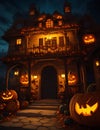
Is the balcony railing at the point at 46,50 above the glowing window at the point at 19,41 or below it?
below

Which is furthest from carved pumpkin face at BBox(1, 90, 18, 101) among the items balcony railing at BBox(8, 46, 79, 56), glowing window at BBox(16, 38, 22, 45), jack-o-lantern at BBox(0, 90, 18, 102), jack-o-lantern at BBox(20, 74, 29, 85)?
glowing window at BBox(16, 38, 22, 45)

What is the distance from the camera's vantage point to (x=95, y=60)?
11844 millimetres

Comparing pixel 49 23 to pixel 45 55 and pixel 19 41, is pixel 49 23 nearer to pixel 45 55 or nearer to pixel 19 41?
pixel 19 41

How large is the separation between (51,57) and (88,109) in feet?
26.9

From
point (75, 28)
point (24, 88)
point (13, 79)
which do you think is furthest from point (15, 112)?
point (75, 28)

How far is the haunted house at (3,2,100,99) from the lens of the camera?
13908mm

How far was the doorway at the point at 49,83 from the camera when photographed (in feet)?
49.6

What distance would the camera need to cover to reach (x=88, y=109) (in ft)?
18.2

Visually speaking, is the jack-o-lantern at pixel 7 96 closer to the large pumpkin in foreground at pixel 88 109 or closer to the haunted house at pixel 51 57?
the haunted house at pixel 51 57

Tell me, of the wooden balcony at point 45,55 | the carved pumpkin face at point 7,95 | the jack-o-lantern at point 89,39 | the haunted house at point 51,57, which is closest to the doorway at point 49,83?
the haunted house at point 51,57

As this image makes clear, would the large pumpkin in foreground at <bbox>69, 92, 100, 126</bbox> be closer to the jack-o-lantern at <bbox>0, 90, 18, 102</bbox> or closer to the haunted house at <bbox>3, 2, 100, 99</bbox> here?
the jack-o-lantern at <bbox>0, 90, 18, 102</bbox>

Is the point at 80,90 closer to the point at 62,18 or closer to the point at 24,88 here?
the point at 24,88

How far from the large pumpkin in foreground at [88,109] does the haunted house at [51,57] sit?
7.48 meters

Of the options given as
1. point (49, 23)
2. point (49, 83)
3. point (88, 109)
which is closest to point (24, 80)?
point (49, 83)
